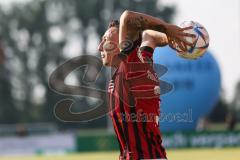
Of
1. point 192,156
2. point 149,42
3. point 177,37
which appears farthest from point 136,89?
point 192,156

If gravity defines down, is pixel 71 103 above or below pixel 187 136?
above

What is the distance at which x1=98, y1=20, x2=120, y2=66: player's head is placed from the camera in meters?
8.34

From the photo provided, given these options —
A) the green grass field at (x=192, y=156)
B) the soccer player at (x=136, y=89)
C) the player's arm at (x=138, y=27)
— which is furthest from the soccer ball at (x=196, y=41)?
the green grass field at (x=192, y=156)

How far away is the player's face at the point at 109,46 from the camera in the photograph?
27.3 ft

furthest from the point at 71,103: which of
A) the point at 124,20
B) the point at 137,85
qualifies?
the point at 124,20

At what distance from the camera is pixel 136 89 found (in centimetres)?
843

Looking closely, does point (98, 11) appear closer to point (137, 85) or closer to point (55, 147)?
point (55, 147)

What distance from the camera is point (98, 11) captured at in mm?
87625

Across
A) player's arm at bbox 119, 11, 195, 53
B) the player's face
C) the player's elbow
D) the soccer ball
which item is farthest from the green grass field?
player's arm at bbox 119, 11, 195, 53

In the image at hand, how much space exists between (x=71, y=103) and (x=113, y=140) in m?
26.7

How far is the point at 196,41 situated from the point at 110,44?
0.96 meters

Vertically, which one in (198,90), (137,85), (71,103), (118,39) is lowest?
(198,90)

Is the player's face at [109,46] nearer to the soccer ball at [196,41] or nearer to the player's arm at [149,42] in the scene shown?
the player's arm at [149,42]

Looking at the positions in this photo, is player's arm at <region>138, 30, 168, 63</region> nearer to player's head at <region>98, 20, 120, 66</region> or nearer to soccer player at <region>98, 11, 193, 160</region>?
soccer player at <region>98, 11, 193, 160</region>
